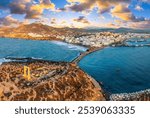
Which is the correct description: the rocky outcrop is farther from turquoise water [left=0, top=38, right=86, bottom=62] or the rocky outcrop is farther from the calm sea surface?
turquoise water [left=0, top=38, right=86, bottom=62]

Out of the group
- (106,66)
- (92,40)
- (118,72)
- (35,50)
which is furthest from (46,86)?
(92,40)

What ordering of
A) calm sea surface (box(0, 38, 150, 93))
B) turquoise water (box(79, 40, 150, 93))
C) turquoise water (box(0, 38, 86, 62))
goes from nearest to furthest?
1. turquoise water (box(79, 40, 150, 93))
2. calm sea surface (box(0, 38, 150, 93))
3. turquoise water (box(0, 38, 86, 62))

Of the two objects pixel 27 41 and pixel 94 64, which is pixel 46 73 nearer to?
pixel 94 64

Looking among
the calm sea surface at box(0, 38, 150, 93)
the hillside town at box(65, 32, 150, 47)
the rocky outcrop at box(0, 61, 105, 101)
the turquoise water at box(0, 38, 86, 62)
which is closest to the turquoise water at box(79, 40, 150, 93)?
the calm sea surface at box(0, 38, 150, 93)

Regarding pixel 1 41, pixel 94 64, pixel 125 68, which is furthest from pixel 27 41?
pixel 125 68

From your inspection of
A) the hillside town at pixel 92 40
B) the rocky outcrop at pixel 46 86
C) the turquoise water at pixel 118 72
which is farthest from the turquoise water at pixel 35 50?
the rocky outcrop at pixel 46 86

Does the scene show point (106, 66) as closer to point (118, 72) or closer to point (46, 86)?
point (118, 72)

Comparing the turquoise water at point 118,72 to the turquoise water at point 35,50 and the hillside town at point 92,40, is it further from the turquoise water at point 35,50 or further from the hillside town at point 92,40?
the hillside town at point 92,40

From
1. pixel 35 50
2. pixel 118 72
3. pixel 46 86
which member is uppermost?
pixel 35 50

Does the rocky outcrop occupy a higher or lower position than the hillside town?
lower

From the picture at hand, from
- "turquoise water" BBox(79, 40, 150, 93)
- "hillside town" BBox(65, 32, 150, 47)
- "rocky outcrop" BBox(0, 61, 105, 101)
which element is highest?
A: "hillside town" BBox(65, 32, 150, 47)

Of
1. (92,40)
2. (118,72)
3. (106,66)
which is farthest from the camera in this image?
(92,40)
